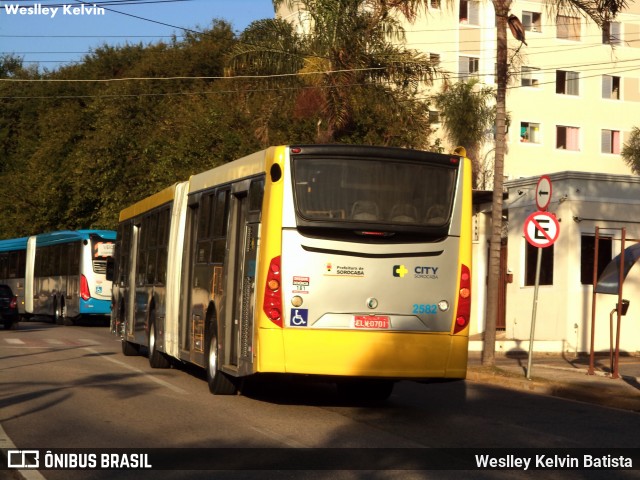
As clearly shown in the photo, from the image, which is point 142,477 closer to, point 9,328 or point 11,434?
point 11,434

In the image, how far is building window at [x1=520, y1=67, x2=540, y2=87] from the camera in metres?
65.9

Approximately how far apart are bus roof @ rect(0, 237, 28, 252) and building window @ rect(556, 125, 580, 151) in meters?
32.2

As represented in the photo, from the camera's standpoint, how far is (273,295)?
13383 mm

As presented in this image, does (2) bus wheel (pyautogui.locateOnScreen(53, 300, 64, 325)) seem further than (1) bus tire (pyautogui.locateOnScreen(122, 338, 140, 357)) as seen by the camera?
Yes

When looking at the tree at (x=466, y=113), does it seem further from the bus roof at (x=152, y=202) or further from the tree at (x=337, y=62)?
Answer: the bus roof at (x=152, y=202)

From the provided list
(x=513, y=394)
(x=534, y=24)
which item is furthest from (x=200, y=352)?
(x=534, y=24)

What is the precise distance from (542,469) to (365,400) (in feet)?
19.4

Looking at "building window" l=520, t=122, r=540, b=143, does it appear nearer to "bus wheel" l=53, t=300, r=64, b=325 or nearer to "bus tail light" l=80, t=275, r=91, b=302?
"bus wheel" l=53, t=300, r=64, b=325

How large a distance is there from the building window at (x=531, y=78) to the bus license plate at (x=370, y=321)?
54.0m

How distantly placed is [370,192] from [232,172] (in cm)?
264

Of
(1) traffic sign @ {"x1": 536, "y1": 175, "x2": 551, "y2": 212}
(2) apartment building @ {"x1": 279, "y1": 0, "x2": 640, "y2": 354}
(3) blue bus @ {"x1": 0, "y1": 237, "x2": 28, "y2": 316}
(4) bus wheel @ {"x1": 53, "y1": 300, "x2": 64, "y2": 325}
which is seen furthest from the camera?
(2) apartment building @ {"x1": 279, "y1": 0, "x2": 640, "y2": 354}

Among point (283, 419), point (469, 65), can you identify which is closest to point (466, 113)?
point (469, 65)

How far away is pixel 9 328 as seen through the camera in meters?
37.9

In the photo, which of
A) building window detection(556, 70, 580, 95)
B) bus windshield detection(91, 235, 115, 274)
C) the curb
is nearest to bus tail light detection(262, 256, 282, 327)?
the curb
